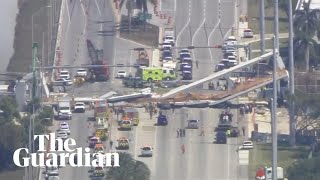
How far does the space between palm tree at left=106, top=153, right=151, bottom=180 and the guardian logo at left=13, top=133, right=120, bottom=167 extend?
0.27 m

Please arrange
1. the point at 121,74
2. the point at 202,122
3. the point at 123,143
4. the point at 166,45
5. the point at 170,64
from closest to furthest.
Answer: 1. the point at 123,143
2. the point at 202,122
3. the point at 121,74
4. the point at 170,64
5. the point at 166,45

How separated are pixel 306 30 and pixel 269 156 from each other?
16.0m

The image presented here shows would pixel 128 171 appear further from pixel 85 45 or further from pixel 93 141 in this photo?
pixel 85 45

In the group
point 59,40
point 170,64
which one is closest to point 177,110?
point 170,64

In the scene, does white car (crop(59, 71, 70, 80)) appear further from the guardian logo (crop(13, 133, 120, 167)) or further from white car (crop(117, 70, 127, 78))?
the guardian logo (crop(13, 133, 120, 167))

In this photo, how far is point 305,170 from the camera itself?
8688 centimetres

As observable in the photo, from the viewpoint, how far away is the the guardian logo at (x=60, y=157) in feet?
290

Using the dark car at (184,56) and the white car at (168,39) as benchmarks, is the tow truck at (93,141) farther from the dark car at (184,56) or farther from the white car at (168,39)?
the white car at (168,39)

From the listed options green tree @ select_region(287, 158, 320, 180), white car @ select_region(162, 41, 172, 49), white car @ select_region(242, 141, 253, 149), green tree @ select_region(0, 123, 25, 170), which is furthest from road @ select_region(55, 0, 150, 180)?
green tree @ select_region(287, 158, 320, 180)

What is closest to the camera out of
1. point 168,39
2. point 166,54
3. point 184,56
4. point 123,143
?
point 123,143

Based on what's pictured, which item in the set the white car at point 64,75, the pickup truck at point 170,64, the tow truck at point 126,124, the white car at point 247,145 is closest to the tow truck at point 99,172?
the white car at point 247,145

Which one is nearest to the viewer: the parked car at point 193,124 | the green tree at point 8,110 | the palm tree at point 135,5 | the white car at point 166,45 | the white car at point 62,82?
the green tree at point 8,110

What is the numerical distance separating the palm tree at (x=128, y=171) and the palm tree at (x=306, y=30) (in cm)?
1979

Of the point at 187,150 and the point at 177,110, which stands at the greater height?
the point at 177,110
